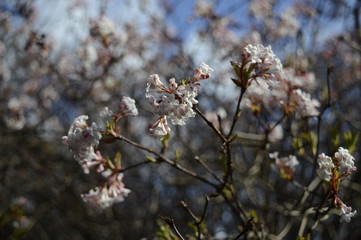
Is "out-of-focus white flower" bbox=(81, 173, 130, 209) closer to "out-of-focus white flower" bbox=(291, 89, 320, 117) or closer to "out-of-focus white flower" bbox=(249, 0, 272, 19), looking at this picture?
"out-of-focus white flower" bbox=(291, 89, 320, 117)

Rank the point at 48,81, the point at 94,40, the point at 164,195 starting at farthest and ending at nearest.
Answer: the point at 48,81, the point at 164,195, the point at 94,40

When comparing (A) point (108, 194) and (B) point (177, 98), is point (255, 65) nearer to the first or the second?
(B) point (177, 98)

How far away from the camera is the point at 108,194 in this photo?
7.71 feet

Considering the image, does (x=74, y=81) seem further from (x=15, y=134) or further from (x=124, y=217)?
(x=124, y=217)

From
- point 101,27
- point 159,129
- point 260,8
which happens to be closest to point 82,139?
point 159,129

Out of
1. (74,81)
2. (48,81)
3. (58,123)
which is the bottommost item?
(74,81)

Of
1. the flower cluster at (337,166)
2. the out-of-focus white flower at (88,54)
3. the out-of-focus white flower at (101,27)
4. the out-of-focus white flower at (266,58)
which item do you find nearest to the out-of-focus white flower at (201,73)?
the out-of-focus white flower at (266,58)

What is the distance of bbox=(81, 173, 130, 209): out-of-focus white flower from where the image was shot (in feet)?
7.63

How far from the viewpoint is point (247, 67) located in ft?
6.66

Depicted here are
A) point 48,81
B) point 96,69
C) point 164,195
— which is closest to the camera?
point 96,69

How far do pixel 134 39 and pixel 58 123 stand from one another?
2.70 meters

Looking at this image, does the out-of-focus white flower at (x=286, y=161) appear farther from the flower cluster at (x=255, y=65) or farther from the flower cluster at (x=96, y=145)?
the flower cluster at (x=96, y=145)

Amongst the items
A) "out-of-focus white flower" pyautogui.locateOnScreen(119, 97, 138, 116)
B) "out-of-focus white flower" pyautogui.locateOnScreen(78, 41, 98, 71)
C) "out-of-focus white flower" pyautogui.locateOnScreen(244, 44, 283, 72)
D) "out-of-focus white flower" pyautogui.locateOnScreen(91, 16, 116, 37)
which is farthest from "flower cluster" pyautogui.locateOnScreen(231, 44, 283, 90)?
"out-of-focus white flower" pyautogui.locateOnScreen(78, 41, 98, 71)

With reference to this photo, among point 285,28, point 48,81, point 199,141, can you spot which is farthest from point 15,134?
point 285,28
